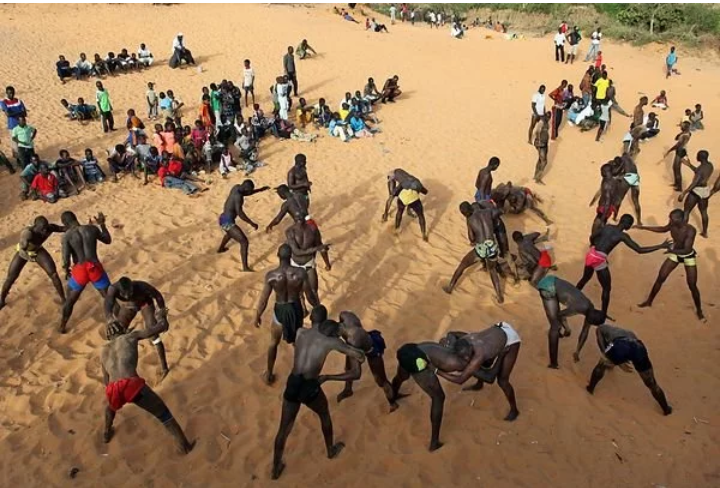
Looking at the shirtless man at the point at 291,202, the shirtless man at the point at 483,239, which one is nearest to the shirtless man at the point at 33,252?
the shirtless man at the point at 291,202

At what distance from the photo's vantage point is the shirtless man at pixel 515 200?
37.3ft

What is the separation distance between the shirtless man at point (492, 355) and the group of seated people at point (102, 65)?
17830mm

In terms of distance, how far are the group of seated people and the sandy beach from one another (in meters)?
1.10

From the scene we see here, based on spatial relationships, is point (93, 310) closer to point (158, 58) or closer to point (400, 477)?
point (400, 477)

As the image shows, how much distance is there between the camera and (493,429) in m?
5.96

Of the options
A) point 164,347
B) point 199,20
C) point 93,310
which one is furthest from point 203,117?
point 199,20

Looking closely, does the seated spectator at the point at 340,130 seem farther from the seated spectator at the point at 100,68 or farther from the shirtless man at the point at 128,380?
the shirtless man at the point at 128,380

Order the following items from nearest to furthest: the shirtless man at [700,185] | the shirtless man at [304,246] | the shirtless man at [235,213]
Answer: the shirtless man at [304,246] → the shirtless man at [235,213] → the shirtless man at [700,185]

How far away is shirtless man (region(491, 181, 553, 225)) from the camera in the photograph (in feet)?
37.3

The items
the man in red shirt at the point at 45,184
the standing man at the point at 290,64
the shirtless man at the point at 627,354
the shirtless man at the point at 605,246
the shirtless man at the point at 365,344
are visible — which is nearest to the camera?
the shirtless man at the point at 365,344

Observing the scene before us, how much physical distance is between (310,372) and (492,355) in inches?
70.5

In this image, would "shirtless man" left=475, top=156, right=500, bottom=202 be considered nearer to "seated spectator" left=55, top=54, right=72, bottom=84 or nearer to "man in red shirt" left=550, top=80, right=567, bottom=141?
"man in red shirt" left=550, top=80, right=567, bottom=141

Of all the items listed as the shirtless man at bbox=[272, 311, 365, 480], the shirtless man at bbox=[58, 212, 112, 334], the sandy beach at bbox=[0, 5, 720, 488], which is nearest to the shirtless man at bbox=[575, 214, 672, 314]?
the sandy beach at bbox=[0, 5, 720, 488]

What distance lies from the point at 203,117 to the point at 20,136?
170 inches
